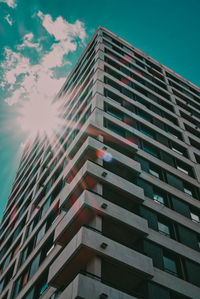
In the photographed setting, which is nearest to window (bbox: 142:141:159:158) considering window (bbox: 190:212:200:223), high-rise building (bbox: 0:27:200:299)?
high-rise building (bbox: 0:27:200:299)

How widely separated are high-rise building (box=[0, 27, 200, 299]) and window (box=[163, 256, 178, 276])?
0.06 meters

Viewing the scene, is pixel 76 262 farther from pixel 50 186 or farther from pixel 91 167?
pixel 50 186

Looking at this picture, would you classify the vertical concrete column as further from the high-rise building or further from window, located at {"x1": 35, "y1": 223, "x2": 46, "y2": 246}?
window, located at {"x1": 35, "y1": 223, "x2": 46, "y2": 246}

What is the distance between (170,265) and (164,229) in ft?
7.70

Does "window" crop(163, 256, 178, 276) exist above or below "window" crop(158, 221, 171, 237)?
below

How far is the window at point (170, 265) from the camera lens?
51.8 ft

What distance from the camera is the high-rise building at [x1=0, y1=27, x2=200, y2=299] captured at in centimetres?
1384

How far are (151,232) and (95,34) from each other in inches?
1294

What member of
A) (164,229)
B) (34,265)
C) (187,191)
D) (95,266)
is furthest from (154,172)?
(34,265)

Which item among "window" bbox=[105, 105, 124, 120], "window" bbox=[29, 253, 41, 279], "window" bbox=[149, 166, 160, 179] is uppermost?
"window" bbox=[105, 105, 124, 120]

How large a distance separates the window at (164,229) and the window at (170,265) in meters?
1.59

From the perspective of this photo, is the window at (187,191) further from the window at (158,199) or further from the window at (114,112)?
the window at (114,112)

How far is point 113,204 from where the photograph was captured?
15.5 metres

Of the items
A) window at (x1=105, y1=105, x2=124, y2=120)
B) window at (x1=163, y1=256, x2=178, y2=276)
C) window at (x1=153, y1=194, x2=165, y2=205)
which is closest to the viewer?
window at (x1=163, y1=256, x2=178, y2=276)
